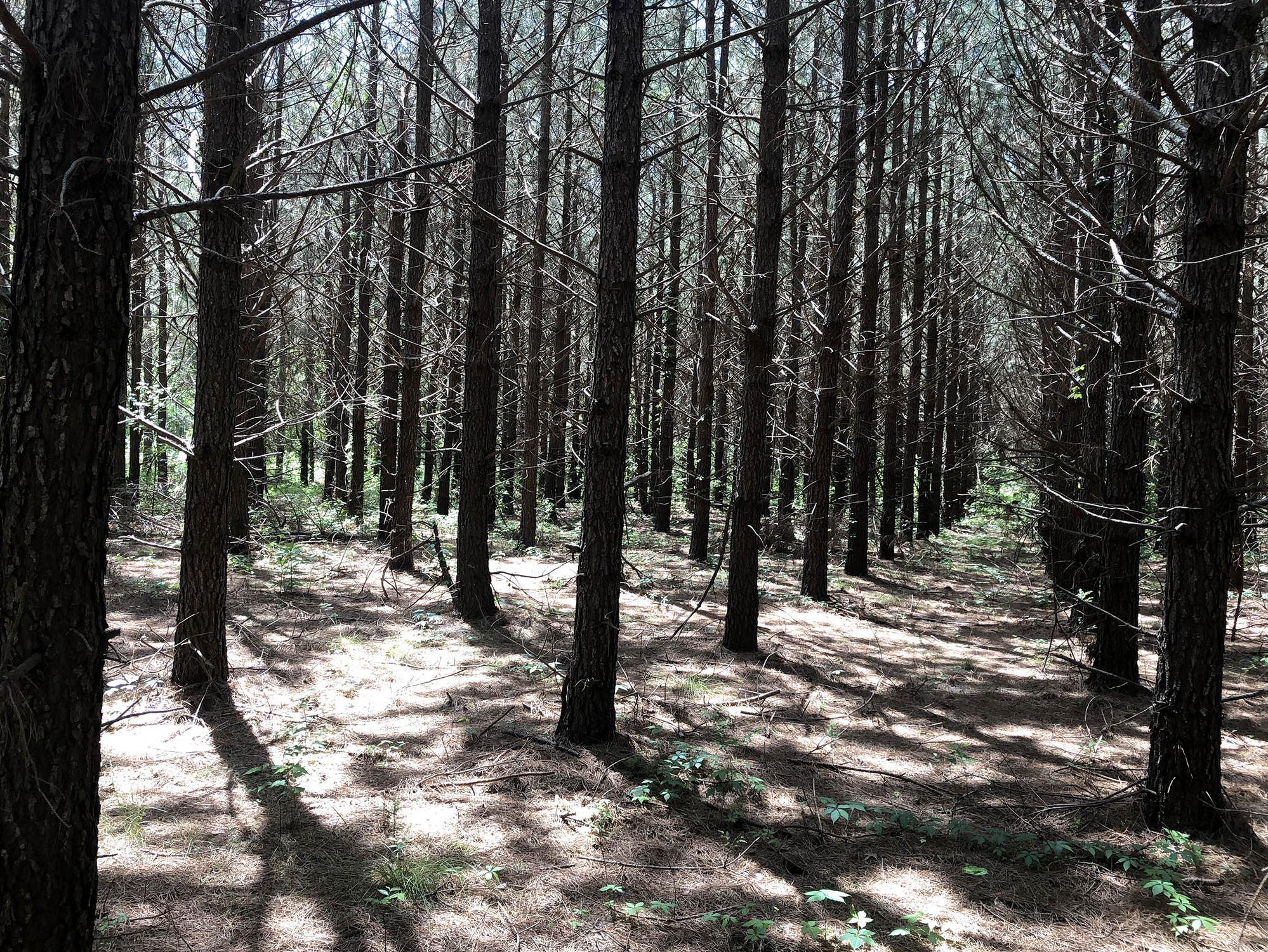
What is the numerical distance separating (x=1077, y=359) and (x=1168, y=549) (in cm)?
767

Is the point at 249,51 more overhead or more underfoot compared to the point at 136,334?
more underfoot

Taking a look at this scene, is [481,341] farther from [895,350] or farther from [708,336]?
[895,350]

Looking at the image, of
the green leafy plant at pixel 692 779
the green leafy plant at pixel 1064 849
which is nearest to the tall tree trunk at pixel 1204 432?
the green leafy plant at pixel 1064 849

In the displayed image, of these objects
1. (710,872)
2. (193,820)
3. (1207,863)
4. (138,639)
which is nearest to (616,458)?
(710,872)

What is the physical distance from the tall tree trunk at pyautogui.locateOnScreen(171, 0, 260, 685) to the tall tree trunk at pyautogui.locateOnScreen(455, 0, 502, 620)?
2.78 metres

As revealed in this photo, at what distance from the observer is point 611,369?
5148 millimetres

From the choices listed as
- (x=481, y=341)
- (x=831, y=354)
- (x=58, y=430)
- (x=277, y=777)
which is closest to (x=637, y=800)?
(x=277, y=777)

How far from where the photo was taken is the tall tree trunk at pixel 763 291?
7652 mm

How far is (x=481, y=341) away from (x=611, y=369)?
384 centimetres

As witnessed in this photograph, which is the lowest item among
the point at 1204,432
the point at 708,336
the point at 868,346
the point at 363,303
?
the point at 1204,432

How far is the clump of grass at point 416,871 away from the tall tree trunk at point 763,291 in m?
4.34

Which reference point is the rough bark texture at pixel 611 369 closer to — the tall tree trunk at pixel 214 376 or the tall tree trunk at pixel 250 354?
the tall tree trunk at pixel 250 354

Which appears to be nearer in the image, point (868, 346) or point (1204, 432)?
point (1204, 432)

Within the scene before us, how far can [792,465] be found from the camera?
52.6 feet
